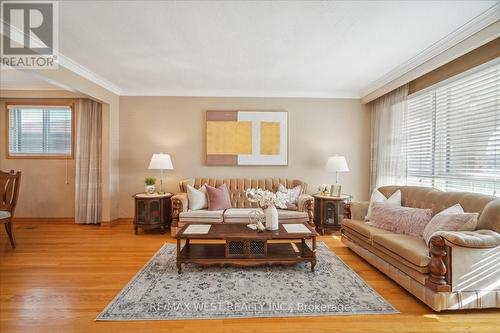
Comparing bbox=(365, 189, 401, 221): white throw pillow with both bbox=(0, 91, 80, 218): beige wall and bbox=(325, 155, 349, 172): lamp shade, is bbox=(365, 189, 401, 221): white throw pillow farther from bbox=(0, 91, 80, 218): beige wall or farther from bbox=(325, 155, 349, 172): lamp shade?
bbox=(0, 91, 80, 218): beige wall

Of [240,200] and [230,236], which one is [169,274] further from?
[240,200]

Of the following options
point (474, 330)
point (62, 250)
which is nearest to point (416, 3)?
point (474, 330)

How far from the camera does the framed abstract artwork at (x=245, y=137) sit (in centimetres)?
514

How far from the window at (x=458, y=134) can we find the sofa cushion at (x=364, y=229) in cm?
127

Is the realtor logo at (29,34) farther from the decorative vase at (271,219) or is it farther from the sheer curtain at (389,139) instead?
the sheer curtain at (389,139)

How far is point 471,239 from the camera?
2109mm

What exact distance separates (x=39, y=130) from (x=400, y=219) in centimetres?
663

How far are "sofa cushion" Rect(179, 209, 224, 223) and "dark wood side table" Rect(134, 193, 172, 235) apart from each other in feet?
1.91

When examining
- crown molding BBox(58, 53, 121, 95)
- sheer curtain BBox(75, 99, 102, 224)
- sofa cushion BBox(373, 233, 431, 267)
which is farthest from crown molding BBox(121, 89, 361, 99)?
sofa cushion BBox(373, 233, 431, 267)

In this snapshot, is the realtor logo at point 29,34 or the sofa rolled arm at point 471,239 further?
the realtor logo at point 29,34

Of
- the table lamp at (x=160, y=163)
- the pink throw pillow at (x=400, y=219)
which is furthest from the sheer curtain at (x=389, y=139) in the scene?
the table lamp at (x=160, y=163)

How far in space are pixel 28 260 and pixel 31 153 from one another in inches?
115

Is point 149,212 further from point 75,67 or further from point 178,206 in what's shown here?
point 75,67

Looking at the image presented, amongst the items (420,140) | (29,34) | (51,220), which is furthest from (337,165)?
(51,220)
